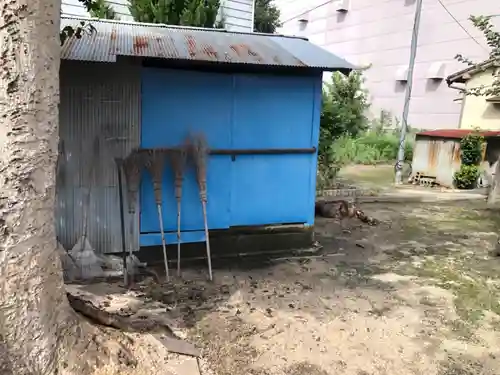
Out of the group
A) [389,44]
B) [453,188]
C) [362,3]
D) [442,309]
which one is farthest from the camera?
[362,3]

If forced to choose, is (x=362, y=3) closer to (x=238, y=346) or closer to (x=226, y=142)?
(x=226, y=142)

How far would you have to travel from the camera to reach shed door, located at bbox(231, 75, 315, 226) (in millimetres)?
4953

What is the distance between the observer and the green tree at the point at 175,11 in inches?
299

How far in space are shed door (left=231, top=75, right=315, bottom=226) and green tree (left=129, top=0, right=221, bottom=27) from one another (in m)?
3.27

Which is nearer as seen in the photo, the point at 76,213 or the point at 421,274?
the point at 76,213

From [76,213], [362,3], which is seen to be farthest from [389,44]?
[76,213]

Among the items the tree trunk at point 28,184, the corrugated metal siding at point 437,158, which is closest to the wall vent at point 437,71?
the corrugated metal siding at point 437,158

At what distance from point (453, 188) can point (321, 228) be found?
565 centimetres

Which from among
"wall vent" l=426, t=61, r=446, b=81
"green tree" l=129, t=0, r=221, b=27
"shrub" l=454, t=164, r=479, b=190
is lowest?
"shrub" l=454, t=164, r=479, b=190

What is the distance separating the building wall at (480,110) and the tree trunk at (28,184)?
11.8 m

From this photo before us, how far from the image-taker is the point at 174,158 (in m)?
4.62

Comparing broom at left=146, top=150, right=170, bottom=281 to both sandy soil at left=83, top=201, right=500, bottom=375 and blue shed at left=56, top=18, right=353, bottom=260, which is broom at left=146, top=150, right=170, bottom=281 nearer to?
blue shed at left=56, top=18, right=353, bottom=260

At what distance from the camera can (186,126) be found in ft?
15.5

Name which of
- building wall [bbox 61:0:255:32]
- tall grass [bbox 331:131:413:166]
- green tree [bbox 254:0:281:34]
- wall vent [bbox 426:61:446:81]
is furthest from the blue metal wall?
green tree [bbox 254:0:281:34]
